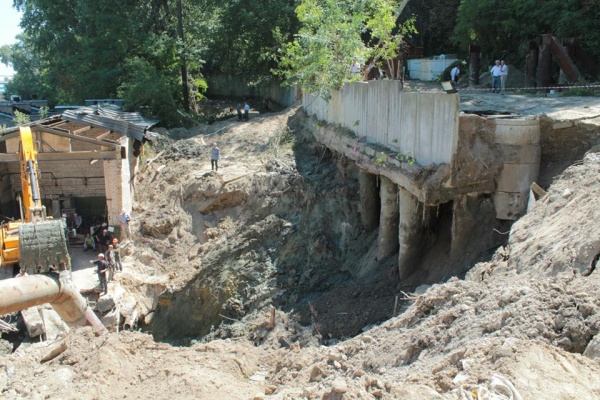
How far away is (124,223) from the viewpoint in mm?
18016

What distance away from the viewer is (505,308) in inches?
270

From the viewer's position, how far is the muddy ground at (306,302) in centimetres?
609

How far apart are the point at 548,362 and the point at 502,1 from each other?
1909 centimetres

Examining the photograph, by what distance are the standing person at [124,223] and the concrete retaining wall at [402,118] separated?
6862mm

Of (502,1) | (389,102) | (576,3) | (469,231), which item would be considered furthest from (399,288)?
(502,1)

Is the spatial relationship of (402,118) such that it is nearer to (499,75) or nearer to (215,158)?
(499,75)

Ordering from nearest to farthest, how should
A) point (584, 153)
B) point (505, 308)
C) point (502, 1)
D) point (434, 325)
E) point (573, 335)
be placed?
1. point (573, 335)
2. point (505, 308)
3. point (434, 325)
4. point (584, 153)
5. point (502, 1)

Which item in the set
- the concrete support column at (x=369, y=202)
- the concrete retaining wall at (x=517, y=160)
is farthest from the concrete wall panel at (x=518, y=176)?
the concrete support column at (x=369, y=202)

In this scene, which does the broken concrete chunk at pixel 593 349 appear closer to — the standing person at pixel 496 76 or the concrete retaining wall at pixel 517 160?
the concrete retaining wall at pixel 517 160

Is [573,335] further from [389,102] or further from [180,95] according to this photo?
[180,95]

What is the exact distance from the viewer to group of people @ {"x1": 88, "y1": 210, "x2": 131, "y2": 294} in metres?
15.5

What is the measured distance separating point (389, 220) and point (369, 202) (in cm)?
214

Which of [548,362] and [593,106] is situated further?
[593,106]

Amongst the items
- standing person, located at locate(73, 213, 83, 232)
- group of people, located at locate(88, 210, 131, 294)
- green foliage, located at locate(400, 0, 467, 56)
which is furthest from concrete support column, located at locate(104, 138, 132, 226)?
green foliage, located at locate(400, 0, 467, 56)
